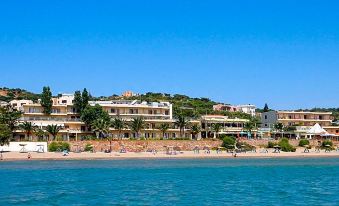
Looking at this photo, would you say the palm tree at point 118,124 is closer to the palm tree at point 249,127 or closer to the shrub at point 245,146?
the shrub at point 245,146

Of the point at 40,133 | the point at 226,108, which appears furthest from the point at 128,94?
the point at 40,133

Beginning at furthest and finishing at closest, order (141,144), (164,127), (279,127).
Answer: (279,127)
(164,127)
(141,144)

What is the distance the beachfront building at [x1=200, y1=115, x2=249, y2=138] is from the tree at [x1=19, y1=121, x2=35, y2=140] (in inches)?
1344

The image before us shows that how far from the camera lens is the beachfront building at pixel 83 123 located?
103812mm

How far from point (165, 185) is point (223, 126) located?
67548mm

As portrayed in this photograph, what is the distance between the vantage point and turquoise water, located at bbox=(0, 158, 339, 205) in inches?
1629

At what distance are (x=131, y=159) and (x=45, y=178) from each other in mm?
34223

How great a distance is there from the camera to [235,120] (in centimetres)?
11994

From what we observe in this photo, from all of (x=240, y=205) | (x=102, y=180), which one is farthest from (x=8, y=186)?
(x=240, y=205)

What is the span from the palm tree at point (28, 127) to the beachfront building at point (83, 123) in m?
1.29

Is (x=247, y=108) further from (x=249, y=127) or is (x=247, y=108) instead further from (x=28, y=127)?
(x=28, y=127)

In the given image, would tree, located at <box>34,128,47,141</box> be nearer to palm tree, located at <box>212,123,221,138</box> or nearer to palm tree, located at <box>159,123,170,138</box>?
palm tree, located at <box>159,123,170,138</box>

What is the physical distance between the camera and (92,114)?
102 metres

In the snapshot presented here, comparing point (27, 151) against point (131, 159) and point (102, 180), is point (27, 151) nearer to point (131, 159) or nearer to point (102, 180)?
→ point (131, 159)
